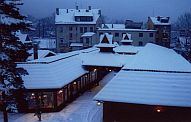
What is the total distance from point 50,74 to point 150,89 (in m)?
11.2

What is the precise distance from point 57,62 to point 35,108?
6.76m

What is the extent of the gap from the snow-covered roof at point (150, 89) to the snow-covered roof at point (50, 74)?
7.28 meters

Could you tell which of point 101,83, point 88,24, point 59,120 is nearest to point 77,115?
point 59,120

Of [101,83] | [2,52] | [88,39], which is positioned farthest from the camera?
[88,39]

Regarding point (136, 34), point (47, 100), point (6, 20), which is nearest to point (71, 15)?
point (136, 34)

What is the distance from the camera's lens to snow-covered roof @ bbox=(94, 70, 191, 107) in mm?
21953

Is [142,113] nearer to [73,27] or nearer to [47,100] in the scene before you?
[47,100]

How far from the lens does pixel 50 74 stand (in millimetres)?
30000

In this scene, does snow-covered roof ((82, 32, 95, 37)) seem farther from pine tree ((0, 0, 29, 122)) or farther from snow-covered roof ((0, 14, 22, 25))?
snow-covered roof ((0, 14, 22, 25))

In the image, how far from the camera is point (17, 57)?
20.8m

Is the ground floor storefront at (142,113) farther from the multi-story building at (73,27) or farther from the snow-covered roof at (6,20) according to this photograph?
the multi-story building at (73,27)

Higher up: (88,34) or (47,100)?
(88,34)

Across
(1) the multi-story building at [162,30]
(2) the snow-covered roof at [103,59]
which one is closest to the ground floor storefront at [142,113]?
(2) the snow-covered roof at [103,59]

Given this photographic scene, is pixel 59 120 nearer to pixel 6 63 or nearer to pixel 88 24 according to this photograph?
pixel 6 63
